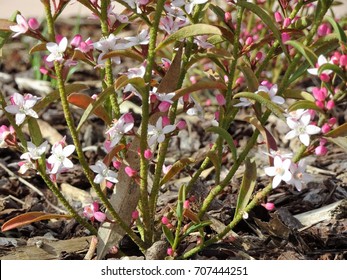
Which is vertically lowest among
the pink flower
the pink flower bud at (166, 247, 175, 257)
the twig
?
the twig

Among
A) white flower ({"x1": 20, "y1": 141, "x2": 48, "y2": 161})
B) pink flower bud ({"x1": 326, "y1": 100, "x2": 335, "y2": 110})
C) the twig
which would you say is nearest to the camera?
pink flower bud ({"x1": 326, "y1": 100, "x2": 335, "y2": 110})

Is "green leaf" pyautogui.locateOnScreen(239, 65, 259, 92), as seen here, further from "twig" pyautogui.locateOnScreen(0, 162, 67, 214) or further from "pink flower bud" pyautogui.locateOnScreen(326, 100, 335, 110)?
"twig" pyautogui.locateOnScreen(0, 162, 67, 214)

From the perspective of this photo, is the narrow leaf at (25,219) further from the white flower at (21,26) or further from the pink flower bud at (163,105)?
the white flower at (21,26)

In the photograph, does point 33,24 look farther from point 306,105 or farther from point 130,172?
point 306,105

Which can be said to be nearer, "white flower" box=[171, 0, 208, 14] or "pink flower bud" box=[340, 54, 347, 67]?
"pink flower bud" box=[340, 54, 347, 67]

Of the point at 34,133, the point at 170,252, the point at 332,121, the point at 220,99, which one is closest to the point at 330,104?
the point at 332,121

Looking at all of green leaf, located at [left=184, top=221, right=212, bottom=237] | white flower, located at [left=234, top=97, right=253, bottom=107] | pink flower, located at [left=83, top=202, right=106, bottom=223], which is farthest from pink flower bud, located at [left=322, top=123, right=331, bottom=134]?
pink flower, located at [left=83, top=202, right=106, bottom=223]

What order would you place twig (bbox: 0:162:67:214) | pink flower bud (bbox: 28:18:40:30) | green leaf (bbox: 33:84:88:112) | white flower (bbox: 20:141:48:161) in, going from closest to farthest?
1. pink flower bud (bbox: 28:18:40:30)
2. white flower (bbox: 20:141:48:161)
3. green leaf (bbox: 33:84:88:112)
4. twig (bbox: 0:162:67:214)
